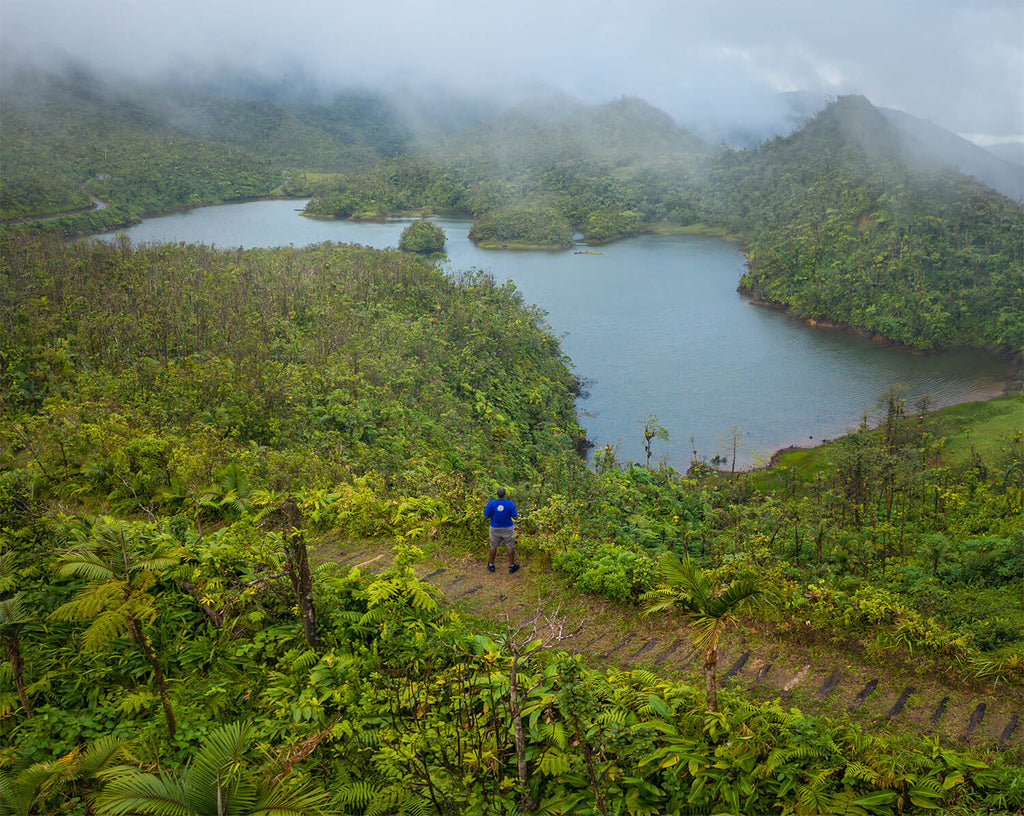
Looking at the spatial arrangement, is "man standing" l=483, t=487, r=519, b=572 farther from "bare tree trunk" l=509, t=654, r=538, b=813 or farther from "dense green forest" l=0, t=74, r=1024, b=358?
"dense green forest" l=0, t=74, r=1024, b=358

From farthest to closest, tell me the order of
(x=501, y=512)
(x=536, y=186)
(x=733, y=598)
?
(x=536, y=186), (x=501, y=512), (x=733, y=598)

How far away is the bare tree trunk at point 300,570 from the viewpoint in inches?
214

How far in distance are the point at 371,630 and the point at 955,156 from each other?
358 feet

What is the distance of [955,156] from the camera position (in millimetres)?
86688

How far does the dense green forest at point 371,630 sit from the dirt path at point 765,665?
213mm

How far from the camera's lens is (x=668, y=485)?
64.5 feet

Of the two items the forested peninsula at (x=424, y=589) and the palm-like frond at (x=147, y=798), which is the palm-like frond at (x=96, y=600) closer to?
the forested peninsula at (x=424, y=589)

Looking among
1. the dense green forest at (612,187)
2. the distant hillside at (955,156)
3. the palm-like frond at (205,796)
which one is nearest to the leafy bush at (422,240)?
the dense green forest at (612,187)

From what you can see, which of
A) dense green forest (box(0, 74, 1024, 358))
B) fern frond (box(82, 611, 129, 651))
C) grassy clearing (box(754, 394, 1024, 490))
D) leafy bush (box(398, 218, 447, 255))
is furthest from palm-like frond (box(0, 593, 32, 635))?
leafy bush (box(398, 218, 447, 255))

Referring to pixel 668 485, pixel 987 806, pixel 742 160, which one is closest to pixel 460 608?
pixel 987 806

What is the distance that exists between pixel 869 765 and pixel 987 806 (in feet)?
2.43

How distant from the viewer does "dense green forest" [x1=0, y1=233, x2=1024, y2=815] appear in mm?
4375

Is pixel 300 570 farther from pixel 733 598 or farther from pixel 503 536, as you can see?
pixel 733 598

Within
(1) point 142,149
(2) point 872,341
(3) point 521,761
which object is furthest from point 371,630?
(1) point 142,149
